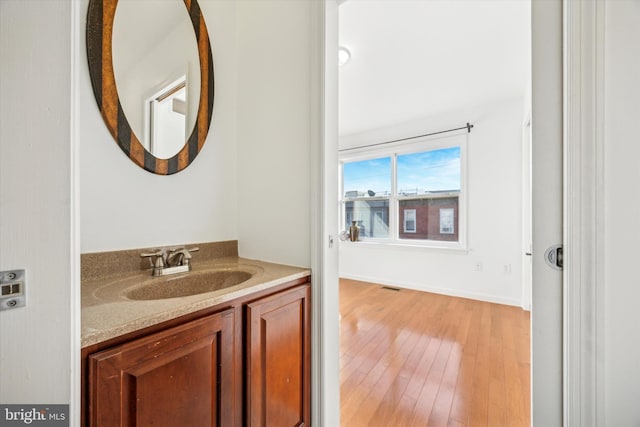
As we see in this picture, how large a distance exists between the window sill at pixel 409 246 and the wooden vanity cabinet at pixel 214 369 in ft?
9.48

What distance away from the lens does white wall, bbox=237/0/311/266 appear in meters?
1.26

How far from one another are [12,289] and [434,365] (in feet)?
7.22

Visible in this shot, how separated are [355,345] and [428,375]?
603 millimetres

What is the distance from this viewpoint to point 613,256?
65cm

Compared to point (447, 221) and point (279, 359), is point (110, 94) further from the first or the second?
point (447, 221)

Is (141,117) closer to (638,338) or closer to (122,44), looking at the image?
(122,44)

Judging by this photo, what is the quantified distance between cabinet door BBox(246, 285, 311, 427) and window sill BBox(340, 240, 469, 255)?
2.89 meters

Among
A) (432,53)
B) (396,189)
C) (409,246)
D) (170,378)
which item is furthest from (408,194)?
(170,378)

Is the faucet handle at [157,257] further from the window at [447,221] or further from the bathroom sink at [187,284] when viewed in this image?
the window at [447,221]

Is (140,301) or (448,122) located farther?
(448,122)

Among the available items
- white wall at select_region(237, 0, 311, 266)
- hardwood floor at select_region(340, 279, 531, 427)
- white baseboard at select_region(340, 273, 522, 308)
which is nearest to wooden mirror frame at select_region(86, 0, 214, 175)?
white wall at select_region(237, 0, 311, 266)

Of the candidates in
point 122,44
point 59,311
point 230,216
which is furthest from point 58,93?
point 230,216

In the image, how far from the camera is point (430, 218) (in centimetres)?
371

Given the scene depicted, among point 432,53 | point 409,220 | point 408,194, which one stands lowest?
point 409,220
